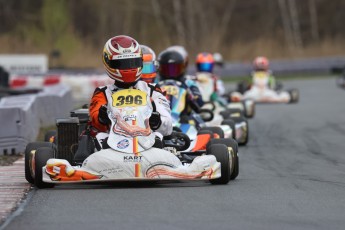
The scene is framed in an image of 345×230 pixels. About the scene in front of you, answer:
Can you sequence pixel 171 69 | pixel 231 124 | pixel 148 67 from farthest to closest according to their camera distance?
1. pixel 231 124
2. pixel 171 69
3. pixel 148 67

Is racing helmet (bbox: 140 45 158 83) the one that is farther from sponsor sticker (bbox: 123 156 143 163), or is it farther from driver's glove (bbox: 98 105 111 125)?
sponsor sticker (bbox: 123 156 143 163)

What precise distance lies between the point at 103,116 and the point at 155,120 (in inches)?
18.0

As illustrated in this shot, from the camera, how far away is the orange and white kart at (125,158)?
8.82 meters

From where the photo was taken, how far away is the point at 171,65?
1306cm

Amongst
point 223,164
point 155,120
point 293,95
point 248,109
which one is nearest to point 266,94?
point 293,95

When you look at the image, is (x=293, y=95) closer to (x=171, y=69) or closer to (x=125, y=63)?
(x=171, y=69)

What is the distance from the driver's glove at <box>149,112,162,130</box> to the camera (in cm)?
943

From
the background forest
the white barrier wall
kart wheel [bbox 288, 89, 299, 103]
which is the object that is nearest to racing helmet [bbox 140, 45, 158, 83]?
the white barrier wall

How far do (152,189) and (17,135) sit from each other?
4.00m

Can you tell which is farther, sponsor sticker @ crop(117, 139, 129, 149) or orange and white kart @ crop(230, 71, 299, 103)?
orange and white kart @ crop(230, 71, 299, 103)

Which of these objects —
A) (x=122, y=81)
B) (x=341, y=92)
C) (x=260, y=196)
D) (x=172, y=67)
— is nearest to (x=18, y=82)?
(x=341, y=92)

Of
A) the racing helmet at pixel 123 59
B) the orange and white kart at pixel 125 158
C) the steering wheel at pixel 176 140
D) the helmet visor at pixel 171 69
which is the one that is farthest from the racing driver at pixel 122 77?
the helmet visor at pixel 171 69

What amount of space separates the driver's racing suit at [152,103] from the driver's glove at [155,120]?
70 mm

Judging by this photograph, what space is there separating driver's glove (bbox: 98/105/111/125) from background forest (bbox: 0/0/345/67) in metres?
29.3
